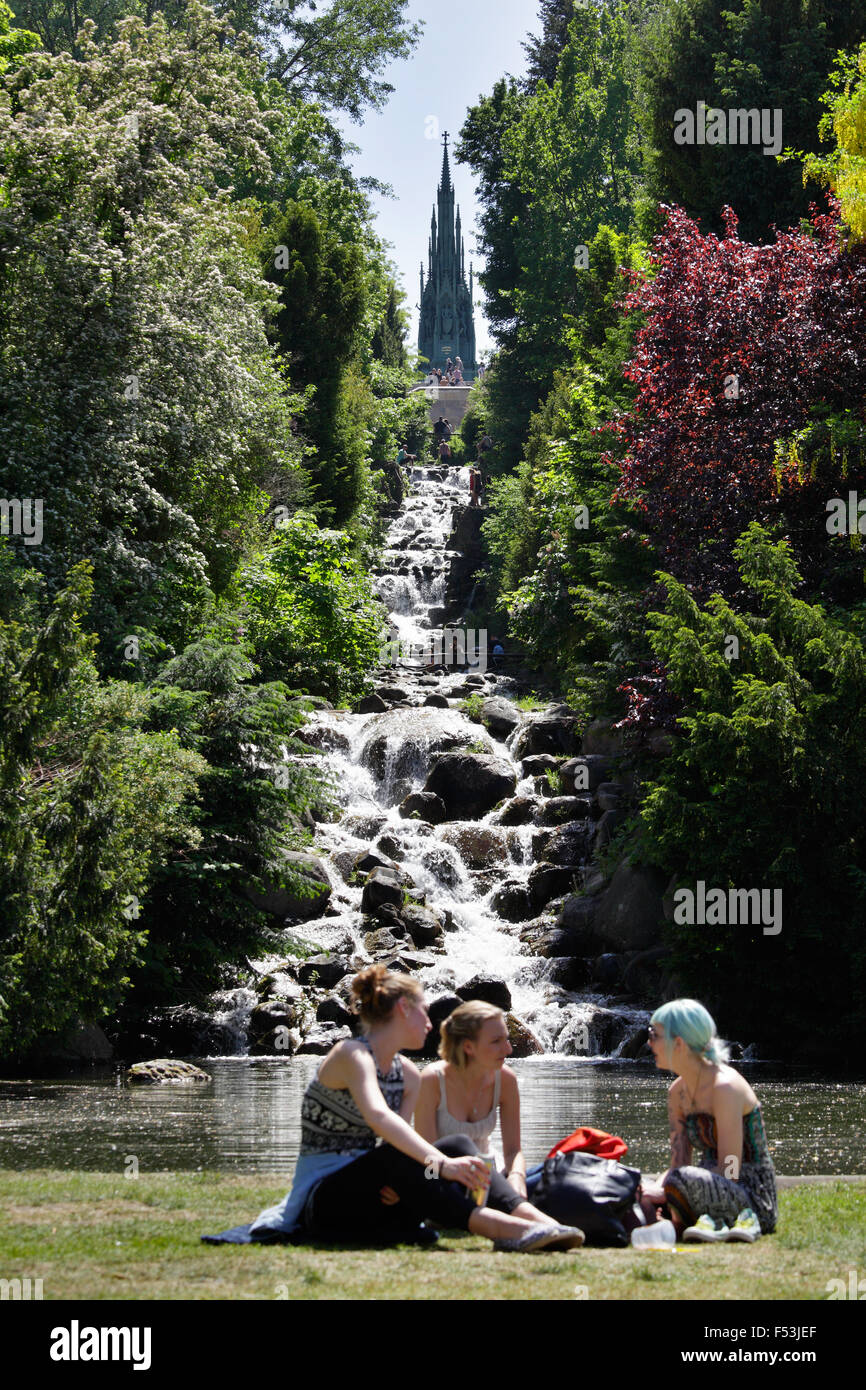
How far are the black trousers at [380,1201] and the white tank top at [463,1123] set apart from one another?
61cm

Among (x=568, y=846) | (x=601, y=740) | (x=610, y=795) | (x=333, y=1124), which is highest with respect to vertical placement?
(x=601, y=740)

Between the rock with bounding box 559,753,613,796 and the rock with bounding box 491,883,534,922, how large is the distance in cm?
419

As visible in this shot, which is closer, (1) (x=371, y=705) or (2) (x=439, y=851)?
(2) (x=439, y=851)

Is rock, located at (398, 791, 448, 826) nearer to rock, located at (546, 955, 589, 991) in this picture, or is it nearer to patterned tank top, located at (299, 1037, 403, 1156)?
rock, located at (546, 955, 589, 991)

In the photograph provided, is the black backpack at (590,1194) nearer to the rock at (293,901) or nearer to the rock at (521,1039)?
the rock at (521,1039)

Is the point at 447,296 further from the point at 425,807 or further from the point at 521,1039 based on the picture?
the point at 521,1039

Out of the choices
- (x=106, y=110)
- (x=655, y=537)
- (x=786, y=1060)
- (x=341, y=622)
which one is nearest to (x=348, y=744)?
(x=341, y=622)

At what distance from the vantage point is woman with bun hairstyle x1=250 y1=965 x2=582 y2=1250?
21.7ft

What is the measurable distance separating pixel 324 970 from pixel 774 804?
778 centimetres

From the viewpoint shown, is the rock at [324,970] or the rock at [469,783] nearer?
the rock at [324,970]

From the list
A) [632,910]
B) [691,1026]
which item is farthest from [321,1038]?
[691,1026]

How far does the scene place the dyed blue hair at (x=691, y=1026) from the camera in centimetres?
698

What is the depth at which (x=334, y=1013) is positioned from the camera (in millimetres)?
20719

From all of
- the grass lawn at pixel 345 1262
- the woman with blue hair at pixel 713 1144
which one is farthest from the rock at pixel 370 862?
the woman with blue hair at pixel 713 1144
